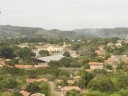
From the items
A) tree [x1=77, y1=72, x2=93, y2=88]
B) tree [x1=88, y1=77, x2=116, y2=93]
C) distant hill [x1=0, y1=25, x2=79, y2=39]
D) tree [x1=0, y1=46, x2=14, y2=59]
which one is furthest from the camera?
distant hill [x1=0, y1=25, x2=79, y2=39]

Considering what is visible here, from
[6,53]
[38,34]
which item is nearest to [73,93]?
[6,53]

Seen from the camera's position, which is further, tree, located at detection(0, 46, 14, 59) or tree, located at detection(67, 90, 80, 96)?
tree, located at detection(0, 46, 14, 59)

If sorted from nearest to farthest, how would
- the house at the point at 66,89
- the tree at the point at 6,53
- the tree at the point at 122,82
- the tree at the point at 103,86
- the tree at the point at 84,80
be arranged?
the tree at the point at 103,86 < the house at the point at 66,89 < the tree at the point at 122,82 < the tree at the point at 84,80 < the tree at the point at 6,53

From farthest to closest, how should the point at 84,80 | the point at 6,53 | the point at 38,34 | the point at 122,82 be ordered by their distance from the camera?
the point at 38,34, the point at 6,53, the point at 84,80, the point at 122,82

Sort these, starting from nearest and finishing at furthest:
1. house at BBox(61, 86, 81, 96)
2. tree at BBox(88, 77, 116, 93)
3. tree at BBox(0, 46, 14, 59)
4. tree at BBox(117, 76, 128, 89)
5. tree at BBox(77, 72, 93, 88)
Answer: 1. tree at BBox(88, 77, 116, 93)
2. house at BBox(61, 86, 81, 96)
3. tree at BBox(117, 76, 128, 89)
4. tree at BBox(77, 72, 93, 88)
5. tree at BBox(0, 46, 14, 59)

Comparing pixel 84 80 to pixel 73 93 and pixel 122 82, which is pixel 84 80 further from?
pixel 73 93

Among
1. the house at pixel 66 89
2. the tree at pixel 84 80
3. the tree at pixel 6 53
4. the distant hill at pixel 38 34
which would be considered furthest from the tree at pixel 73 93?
the distant hill at pixel 38 34

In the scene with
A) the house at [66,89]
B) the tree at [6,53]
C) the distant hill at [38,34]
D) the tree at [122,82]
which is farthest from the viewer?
the distant hill at [38,34]

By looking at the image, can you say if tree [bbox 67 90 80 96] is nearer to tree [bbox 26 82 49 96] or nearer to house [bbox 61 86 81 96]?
house [bbox 61 86 81 96]

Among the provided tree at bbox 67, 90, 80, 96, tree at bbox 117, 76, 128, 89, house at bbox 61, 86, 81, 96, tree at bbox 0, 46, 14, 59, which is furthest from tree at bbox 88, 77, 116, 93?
tree at bbox 0, 46, 14, 59

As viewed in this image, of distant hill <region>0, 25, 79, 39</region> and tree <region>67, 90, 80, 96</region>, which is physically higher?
distant hill <region>0, 25, 79, 39</region>

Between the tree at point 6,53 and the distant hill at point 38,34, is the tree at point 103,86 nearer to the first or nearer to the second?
the tree at point 6,53

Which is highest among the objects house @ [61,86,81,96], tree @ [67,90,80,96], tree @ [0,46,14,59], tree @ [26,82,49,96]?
tree @ [0,46,14,59]

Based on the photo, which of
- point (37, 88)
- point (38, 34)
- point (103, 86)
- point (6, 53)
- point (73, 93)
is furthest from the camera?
point (38, 34)
